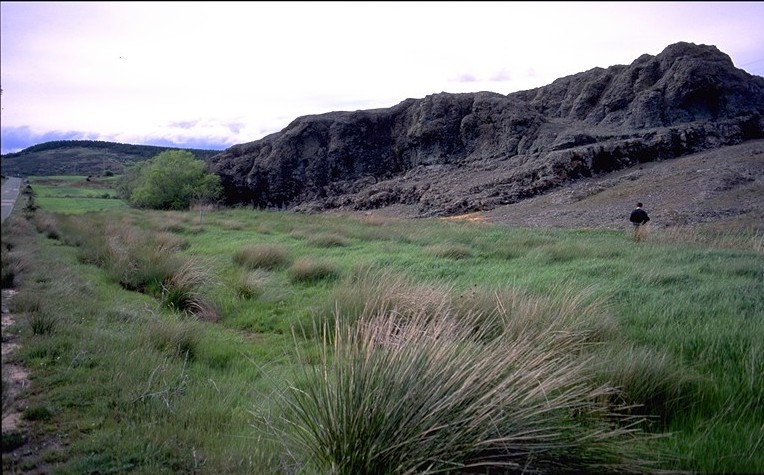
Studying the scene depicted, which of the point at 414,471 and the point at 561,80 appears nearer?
the point at 414,471

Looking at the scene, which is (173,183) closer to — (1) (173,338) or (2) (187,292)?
(2) (187,292)

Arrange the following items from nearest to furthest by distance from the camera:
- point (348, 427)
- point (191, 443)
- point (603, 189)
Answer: point (348, 427)
point (191, 443)
point (603, 189)

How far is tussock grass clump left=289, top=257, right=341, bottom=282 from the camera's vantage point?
381 inches

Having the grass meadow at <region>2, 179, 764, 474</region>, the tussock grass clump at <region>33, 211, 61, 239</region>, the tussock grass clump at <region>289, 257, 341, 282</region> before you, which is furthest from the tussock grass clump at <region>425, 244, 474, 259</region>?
the tussock grass clump at <region>33, 211, 61, 239</region>

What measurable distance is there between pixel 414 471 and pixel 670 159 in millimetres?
39783

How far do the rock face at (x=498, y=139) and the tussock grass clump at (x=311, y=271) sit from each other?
88.0 feet

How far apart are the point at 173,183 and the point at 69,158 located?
35153 millimetres

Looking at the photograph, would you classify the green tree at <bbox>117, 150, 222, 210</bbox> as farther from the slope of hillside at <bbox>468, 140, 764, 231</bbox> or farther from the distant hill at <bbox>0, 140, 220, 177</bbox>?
the distant hill at <bbox>0, 140, 220, 177</bbox>

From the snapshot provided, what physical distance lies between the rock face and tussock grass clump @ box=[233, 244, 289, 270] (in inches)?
1005

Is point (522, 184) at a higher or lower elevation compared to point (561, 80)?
lower

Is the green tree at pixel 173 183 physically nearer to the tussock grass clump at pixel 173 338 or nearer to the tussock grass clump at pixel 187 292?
the tussock grass clump at pixel 187 292

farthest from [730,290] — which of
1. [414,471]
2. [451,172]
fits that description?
[451,172]

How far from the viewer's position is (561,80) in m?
57.0

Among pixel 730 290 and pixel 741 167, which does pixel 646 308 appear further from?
pixel 741 167
